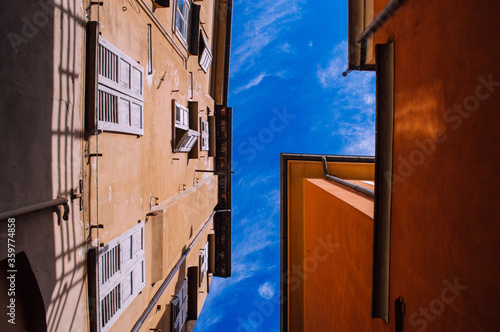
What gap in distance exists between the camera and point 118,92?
5.60 metres

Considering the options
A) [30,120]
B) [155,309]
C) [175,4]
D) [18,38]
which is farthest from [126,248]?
[175,4]

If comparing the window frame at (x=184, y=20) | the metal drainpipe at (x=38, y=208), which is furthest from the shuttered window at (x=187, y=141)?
the metal drainpipe at (x=38, y=208)

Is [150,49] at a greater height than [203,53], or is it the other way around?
→ [203,53]

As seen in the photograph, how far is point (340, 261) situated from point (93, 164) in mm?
6185

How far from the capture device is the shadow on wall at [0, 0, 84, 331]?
3.21 m

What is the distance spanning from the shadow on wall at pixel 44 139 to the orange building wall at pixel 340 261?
17.1ft

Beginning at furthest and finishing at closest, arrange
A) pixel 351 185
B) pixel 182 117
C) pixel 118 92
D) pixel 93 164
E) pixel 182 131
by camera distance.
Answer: pixel 182 117 < pixel 182 131 < pixel 351 185 < pixel 118 92 < pixel 93 164

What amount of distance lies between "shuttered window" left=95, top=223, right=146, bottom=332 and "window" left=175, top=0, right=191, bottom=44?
684 cm

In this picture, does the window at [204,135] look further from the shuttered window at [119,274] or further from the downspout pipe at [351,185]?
the shuttered window at [119,274]

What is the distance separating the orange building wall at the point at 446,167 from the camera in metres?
2.64

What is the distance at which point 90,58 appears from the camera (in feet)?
15.3

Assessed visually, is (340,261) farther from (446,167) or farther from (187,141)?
(187,141)

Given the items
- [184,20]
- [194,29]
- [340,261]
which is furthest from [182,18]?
[340,261]

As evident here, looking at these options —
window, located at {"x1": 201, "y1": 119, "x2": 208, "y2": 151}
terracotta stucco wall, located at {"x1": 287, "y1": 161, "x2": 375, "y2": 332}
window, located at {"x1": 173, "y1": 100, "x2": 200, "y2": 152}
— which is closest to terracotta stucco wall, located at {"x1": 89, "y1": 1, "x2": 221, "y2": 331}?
window, located at {"x1": 173, "y1": 100, "x2": 200, "y2": 152}
